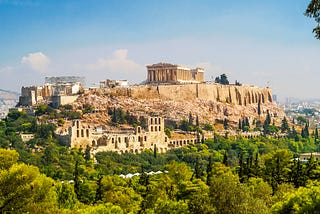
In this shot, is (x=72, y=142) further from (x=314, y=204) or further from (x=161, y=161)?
(x=314, y=204)

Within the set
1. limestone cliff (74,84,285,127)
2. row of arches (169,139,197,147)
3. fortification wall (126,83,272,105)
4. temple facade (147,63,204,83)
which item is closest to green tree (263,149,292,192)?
row of arches (169,139,197,147)

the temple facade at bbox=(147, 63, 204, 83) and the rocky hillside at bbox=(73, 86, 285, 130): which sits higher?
the temple facade at bbox=(147, 63, 204, 83)

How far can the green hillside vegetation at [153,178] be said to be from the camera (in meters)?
22.5

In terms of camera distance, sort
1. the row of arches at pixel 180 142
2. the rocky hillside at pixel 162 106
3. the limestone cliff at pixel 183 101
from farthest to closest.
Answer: the limestone cliff at pixel 183 101, the rocky hillside at pixel 162 106, the row of arches at pixel 180 142

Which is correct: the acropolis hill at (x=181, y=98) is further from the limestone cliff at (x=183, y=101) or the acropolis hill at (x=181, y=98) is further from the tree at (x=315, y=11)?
the tree at (x=315, y=11)

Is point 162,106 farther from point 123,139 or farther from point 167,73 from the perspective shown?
point 123,139

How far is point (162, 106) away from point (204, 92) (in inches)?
557

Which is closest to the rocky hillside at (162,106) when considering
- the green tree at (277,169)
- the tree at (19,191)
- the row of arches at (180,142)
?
the row of arches at (180,142)

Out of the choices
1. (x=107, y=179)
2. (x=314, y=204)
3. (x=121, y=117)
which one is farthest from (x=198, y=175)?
(x=121, y=117)

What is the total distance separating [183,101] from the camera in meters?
102

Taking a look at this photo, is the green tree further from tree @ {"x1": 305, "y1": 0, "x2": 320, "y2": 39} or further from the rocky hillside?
the rocky hillside

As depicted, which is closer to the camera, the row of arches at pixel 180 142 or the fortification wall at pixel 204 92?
the row of arches at pixel 180 142

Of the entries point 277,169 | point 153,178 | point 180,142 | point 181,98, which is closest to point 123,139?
point 180,142

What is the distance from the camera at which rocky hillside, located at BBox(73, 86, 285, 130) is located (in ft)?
294
